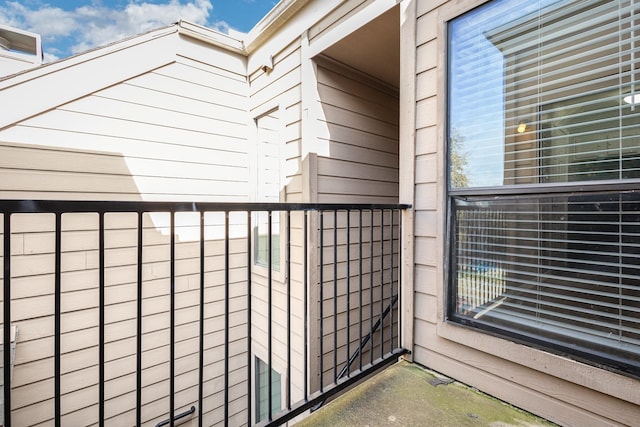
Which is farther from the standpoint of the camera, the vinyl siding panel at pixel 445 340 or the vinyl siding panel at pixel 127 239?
the vinyl siding panel at pixel 127 239

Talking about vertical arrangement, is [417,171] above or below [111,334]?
above

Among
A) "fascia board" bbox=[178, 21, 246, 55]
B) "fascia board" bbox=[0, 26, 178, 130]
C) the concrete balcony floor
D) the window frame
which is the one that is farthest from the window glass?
"fascia board" bbox=[0, 26, 178, 130]

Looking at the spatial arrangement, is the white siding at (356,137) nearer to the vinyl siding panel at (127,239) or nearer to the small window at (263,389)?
the vinyl siding panel at (127,239)

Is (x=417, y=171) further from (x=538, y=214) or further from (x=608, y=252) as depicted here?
(x=608, y=252)

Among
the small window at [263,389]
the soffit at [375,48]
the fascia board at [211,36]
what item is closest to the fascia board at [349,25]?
the soffit at [375,48]

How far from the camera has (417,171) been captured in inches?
72.4

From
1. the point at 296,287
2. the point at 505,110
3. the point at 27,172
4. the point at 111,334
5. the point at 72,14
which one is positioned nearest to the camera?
the point at 505,110

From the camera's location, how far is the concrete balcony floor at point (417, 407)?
1360 mm

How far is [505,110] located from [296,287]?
2.08 m

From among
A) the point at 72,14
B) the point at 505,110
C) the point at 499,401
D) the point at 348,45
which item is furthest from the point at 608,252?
the point at 72,14

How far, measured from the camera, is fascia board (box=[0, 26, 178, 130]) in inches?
88.7

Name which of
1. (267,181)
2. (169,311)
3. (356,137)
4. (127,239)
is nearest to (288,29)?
(356,137)

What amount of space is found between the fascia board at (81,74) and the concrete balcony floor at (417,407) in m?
2.87

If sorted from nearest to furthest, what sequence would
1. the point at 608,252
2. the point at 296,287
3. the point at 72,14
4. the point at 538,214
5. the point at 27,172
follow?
the point at 608,252, the point at 538,214, the point at 27,172, the point at 296,287, the point at 72,14
